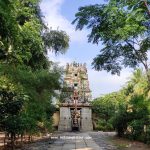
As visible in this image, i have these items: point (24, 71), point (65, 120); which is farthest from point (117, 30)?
point (65, 120)

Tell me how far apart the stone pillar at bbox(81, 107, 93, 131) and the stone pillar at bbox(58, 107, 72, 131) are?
1.42 m

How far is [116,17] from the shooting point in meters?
15.3

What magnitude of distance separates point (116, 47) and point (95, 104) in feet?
79.7

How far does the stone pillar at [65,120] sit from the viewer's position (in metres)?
38.7

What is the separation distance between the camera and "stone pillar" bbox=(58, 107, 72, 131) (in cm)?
3869

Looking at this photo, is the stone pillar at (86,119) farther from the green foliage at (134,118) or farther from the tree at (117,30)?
the tree at (117,30)

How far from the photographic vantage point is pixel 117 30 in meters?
15.3

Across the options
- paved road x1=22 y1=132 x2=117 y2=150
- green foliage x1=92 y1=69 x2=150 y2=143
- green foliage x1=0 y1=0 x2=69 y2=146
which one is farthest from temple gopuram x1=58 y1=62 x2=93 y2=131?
paved road x1=22 y1=132 x2=117 y2=150

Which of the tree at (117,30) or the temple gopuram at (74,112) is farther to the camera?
the temple gopuram at (74,112)

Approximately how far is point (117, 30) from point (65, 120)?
25.3 metres

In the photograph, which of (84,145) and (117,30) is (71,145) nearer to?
(84,145)

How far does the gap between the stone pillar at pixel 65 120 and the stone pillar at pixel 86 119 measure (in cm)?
142

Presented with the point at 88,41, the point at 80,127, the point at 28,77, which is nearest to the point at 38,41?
the point at 28,77

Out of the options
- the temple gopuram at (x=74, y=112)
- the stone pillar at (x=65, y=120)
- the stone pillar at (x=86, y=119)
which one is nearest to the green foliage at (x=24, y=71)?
the temple gopuram at (x=74, y=112)
